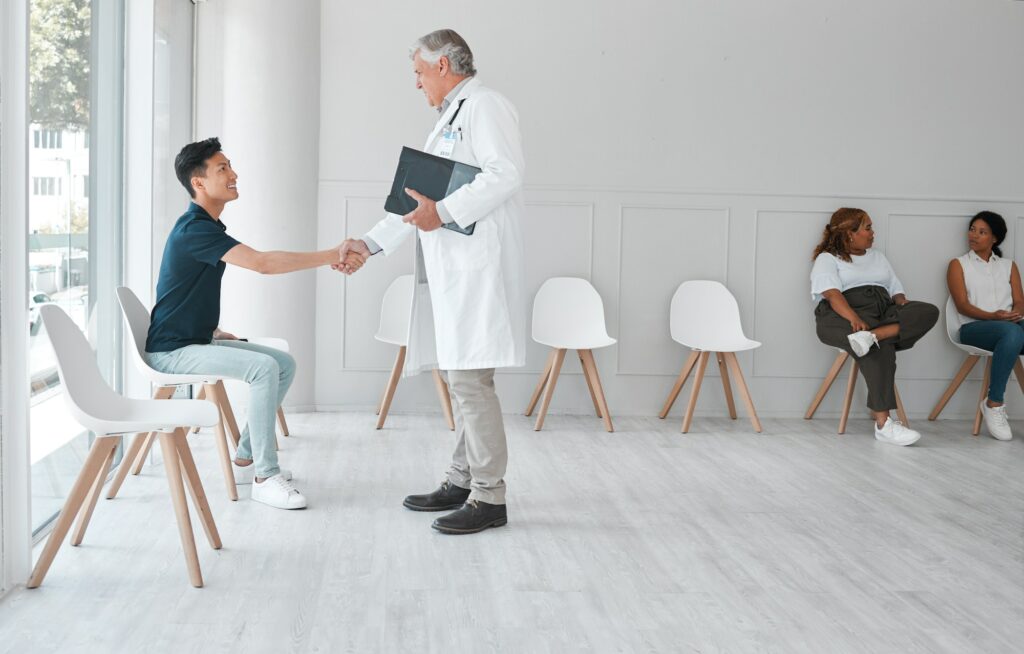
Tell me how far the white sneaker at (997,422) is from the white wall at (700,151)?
577 millimetres

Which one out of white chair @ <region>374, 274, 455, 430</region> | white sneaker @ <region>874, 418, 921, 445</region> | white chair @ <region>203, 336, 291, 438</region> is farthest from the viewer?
white chair @ <region>374, 274, 455, 430</region>

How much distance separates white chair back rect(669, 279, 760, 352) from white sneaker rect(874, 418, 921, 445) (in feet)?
2.80

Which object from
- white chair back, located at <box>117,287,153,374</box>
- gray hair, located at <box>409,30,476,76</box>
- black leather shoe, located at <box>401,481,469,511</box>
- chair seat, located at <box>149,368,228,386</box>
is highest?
gray hair, located at <box>409,30,476,76</box>

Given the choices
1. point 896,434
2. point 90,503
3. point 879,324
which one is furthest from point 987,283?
point 90,503

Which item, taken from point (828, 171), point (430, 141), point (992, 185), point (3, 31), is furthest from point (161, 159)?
point (992, 185)

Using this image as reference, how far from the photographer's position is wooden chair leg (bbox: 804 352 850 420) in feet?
18.2

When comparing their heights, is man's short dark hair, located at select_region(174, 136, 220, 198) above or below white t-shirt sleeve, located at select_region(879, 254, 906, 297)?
above

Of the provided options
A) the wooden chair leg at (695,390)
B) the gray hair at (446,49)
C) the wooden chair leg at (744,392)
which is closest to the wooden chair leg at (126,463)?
the gray hair at (446,49)

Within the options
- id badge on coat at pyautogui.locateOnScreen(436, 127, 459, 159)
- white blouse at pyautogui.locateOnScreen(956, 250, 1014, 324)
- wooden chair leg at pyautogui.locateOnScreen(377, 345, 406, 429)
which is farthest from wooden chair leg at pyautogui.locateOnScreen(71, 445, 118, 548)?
white blouse at pyautogui.locateOnScreen(956, 250, 1014, 324)

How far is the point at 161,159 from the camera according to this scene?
14.5 feet

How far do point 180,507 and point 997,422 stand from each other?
437cm

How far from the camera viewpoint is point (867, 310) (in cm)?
545

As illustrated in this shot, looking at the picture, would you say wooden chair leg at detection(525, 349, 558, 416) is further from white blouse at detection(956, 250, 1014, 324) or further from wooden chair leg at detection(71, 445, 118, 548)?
wooden chair leg at detection(71, 445, 118, 548)

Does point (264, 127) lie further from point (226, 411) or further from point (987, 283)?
point (987, 283)
